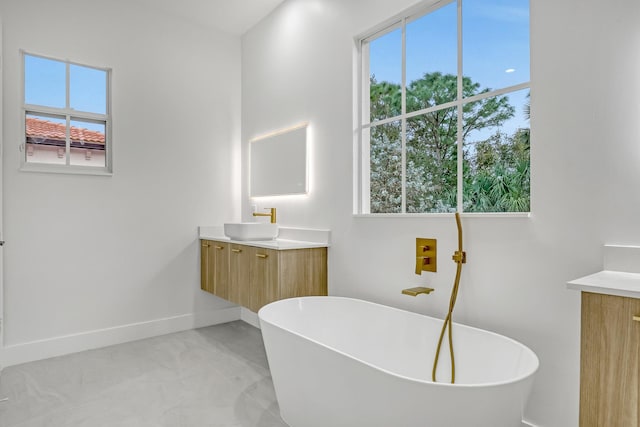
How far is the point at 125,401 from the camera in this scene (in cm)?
228

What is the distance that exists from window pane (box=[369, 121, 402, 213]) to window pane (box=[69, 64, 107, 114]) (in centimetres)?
239

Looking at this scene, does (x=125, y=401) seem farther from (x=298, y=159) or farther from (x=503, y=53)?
(x=503, y=53)

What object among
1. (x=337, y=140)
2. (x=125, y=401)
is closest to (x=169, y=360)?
(x=125, y=401)

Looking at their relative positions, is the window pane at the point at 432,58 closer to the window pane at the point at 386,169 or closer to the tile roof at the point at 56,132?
the window pane at the point at 386,169

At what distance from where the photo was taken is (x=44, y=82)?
10.1 feet

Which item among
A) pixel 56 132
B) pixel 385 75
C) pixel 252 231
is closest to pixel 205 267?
pixel 252 231

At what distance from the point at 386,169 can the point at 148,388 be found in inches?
83.2

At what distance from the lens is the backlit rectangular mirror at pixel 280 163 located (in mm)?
3170

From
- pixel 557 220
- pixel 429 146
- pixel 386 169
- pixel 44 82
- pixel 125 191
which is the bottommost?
pixel 557 220

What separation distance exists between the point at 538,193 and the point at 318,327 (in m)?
1.47

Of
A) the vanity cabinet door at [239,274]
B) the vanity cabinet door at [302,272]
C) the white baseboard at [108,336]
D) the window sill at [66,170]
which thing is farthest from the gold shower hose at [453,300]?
the window sill at [66,170]

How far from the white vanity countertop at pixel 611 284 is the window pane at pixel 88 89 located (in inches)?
142

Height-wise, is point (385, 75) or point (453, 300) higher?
point (385, 75)

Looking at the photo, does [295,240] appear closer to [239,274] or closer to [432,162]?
[239,274]
